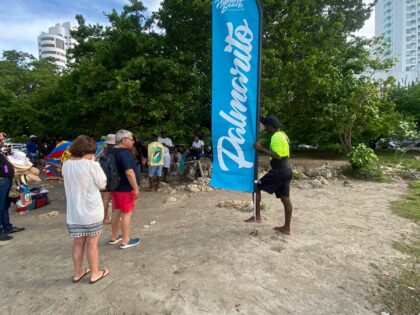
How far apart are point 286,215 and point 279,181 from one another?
0.57 meters

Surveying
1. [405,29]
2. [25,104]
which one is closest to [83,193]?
[25,104]

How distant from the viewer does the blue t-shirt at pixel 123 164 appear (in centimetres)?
403

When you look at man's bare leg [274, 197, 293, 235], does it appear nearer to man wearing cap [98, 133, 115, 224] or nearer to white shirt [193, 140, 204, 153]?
man wearing cap [98, 133, 115, 224]

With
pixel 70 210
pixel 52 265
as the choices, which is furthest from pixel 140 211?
pixel 70 210

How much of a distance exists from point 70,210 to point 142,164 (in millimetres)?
6446

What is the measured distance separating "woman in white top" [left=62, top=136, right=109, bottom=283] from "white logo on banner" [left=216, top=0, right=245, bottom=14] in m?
2.83

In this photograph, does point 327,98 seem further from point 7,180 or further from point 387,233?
point 7,180

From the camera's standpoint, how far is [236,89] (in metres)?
4.52

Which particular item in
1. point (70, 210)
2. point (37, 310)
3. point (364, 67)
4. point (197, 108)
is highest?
point (364, 67)

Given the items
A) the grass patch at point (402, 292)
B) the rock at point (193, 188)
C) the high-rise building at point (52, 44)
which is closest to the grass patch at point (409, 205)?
the grass patch at point (402, 292)

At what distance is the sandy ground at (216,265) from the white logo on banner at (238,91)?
Result: 1338 millimetres

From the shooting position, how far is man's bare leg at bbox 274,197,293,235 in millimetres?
4605

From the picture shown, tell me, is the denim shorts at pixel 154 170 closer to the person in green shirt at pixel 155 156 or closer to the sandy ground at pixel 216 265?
the person in green shirt at pixel 155 156

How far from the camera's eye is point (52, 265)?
157 inches
